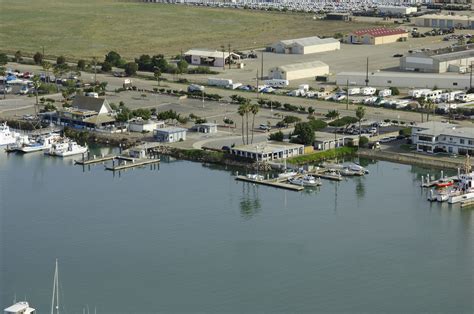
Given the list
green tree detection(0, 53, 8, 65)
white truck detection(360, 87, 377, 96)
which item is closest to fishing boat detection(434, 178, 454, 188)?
white truck detection(360, 87, 377, 96)

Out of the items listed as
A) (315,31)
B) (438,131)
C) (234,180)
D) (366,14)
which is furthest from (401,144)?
(366,14)

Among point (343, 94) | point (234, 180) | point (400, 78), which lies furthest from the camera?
point (400, 78)

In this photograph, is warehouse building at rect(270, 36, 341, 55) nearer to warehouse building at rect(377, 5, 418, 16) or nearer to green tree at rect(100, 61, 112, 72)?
green tree at rect(100, 61, 112, 72)

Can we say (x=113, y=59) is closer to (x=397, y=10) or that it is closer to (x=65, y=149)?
(x=65, y=149)

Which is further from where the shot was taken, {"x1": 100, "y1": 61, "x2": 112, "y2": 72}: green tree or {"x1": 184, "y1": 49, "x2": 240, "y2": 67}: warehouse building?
{"x1": 184, "y1": 49, "x2": 240, "y2": 67}: warehouse building

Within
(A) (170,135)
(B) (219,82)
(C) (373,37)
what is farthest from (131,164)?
(C) (373,37)

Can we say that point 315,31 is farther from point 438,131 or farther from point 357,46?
point 438,131
